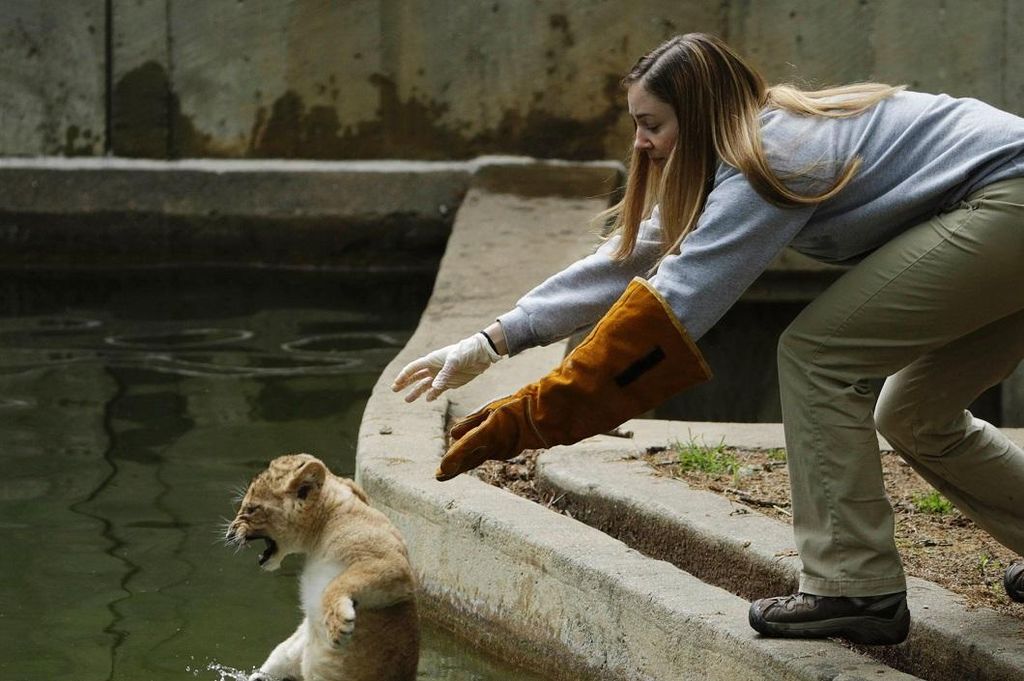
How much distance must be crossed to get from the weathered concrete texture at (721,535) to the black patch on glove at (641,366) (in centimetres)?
102

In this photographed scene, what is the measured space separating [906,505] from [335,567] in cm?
198

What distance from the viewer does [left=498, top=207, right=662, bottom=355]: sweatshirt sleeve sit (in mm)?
3957

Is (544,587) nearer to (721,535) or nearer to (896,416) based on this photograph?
(721,535)

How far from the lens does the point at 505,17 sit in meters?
10.8

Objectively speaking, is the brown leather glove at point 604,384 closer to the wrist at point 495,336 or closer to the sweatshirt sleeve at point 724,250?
the sweatshirt sleeve at point 724,250

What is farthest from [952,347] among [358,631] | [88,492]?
[88,492]

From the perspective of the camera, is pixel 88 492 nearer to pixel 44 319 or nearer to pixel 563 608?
pixel 563 608

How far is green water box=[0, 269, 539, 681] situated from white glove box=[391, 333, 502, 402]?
0.96 meters

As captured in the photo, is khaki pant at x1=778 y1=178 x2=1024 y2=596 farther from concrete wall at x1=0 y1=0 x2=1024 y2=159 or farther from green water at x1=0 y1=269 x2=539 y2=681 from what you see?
→ concrete wall at x1=0 y1=0 x2=1024 y2=159

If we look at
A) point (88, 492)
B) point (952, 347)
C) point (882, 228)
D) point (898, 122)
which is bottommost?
point (88, 492)

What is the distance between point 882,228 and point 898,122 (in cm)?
24

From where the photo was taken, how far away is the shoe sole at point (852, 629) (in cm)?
373

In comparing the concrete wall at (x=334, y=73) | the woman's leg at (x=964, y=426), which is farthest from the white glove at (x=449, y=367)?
the concrete wall at (x=334, y=73)

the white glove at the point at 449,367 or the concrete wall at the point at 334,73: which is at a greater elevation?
the concrete wall at the point at 334,73
